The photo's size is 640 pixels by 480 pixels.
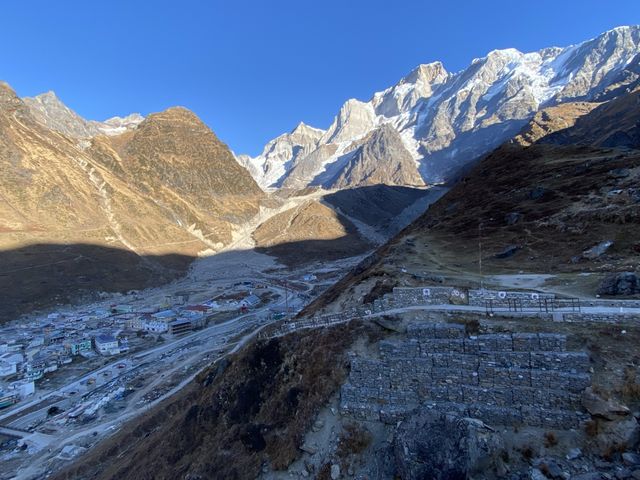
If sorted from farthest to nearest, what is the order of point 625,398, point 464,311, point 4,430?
1. point 4,430
2. point 464,311
3. point 625,398

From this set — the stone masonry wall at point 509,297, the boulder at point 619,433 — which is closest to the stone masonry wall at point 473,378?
the boulder at point 619,433

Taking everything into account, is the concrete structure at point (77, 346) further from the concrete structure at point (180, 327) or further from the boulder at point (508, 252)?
the boulder at point (508, 252)

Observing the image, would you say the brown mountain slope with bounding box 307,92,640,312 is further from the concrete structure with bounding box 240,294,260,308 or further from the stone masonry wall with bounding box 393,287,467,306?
the concrete structure with bounding box 240,294,260,308

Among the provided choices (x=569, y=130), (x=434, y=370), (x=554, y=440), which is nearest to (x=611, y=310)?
(x=554, y=440)

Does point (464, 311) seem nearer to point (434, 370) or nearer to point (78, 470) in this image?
point (434, 370)

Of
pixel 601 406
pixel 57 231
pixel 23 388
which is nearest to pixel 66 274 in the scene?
pixel 57 231

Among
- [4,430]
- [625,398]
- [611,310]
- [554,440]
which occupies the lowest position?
[4,430]
